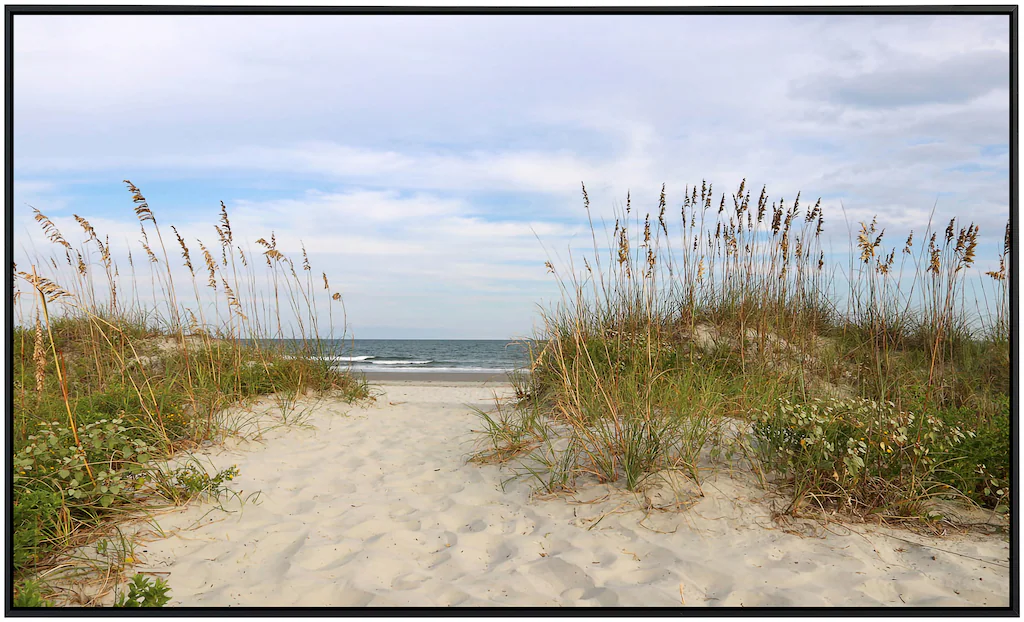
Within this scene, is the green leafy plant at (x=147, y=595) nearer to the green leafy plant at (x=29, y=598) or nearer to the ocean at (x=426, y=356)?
the green leafy plant at (x=29, y=598)

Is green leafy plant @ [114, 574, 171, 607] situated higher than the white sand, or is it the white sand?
green leafy plant @ [114, 574, 171, 607]

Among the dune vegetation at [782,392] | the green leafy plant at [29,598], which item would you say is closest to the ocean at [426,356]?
the dune vegetation at [782,392]

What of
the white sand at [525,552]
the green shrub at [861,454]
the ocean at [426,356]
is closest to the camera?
the white sand at [525,552]

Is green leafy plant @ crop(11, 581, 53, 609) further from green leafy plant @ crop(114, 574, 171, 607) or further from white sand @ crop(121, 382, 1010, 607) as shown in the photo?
white sand @ crop(121, 382, 1010, 607)

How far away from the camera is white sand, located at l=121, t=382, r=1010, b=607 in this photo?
2.09m

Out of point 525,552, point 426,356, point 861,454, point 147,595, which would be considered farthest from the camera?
point 426,356

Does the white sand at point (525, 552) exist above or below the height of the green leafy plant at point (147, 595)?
below

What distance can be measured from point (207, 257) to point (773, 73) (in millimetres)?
4144

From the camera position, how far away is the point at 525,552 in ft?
7.99

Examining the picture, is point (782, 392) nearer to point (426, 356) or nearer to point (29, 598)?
point (29, 598)

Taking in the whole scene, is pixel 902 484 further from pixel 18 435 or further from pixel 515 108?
pixel 18 435

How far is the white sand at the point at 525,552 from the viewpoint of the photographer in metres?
2.09

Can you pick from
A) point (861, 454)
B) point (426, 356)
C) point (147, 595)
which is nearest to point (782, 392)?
point (861, 454)

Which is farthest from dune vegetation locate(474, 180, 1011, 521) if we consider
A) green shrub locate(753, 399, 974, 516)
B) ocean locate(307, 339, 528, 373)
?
ocean locate(307, 339, 528, 373)
